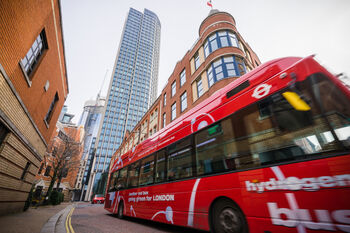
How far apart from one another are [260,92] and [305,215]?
2.17m

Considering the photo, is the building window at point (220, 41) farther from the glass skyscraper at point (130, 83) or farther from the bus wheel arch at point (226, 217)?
the glass skyscraper at point (130, 83)

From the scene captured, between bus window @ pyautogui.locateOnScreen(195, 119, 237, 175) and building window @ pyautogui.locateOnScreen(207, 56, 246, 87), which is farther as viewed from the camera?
building window @ pyautogui.locateOnScreen(207, 56, 246, 87)

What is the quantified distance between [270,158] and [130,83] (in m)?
99.3

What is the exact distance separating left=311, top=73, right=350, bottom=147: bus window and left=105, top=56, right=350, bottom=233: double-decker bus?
1cm

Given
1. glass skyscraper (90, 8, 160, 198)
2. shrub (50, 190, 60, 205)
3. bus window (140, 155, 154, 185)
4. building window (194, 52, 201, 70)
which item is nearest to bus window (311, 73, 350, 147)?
bus window (140, 155, 154, 185)

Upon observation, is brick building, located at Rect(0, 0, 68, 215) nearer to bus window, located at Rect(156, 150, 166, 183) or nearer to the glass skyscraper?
bus window, located at Rect(156, 150, 166, 183)

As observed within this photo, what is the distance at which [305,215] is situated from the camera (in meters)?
2.14

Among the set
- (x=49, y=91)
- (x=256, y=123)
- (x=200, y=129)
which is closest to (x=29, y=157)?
(x=49, y=91)

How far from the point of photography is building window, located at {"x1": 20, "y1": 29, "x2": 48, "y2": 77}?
6.61 m

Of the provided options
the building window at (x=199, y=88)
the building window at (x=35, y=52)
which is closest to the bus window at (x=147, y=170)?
the building window at (x=35, y=52)

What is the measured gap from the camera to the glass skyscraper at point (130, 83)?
248ft

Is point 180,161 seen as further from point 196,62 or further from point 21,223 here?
point 196,62

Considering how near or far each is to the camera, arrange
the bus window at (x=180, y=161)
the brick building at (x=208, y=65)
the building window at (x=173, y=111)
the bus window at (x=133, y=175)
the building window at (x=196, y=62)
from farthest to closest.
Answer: the building window at (x=173, y=111), the building window at (x=196, y=62), the brick building at (x=208, y=65), the bus window at (x=133, y=175), the bus window at (x=180, y=161)

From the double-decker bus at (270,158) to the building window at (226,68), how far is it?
29.6 feet
